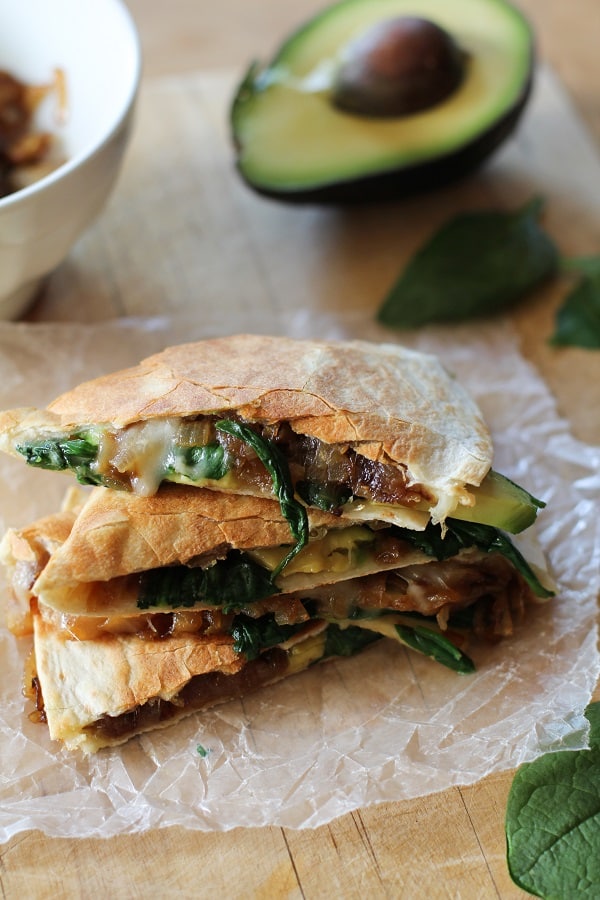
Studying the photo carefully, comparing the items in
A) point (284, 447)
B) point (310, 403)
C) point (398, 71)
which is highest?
point (398, 71)

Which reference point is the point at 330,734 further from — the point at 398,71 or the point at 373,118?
the point at 398,71

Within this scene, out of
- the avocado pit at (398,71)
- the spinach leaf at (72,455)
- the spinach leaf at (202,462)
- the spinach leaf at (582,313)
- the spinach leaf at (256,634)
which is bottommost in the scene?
the spinach leaf at (256,634)

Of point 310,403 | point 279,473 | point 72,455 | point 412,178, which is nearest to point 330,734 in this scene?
point 279,473

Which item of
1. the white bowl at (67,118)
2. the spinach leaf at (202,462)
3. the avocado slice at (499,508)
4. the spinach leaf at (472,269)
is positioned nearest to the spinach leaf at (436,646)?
the avocado slice at (499,508)

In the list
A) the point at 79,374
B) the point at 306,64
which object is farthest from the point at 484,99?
the point at 79,374

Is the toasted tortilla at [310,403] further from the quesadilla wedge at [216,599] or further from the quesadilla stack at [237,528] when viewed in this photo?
the quesadilla wedge at [216,599]

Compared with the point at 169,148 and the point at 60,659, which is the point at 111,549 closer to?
the point at 60,659

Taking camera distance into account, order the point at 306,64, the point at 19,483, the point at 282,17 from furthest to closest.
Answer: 1. the point at 282,17
2. the point at 306,64
3. the point at 19,483
